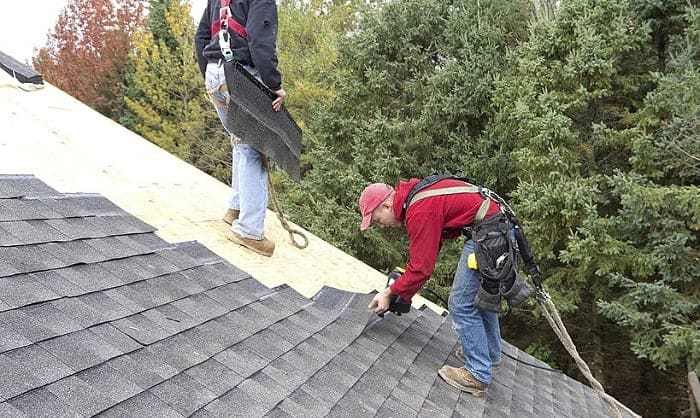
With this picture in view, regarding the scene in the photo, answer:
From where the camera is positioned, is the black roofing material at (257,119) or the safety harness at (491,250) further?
the black roofing material at (257,119)

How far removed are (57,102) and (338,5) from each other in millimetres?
14483

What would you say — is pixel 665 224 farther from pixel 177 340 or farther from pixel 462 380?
pixel 177 340

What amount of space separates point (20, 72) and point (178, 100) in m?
14.9

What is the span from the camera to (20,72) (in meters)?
5.86

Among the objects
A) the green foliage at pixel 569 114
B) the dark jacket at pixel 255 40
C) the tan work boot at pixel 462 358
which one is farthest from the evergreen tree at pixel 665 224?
the dark jacket at pixel 255 40

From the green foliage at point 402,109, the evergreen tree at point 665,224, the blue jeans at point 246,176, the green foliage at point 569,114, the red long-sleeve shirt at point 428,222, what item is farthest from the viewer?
the green foliage at point 402,109

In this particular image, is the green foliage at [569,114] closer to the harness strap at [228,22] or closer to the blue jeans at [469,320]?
the blue jeans at [469,320]

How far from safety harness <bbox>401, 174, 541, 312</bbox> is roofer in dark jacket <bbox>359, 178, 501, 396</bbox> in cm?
2

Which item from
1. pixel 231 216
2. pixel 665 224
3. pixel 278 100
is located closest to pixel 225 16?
pixel 278 100

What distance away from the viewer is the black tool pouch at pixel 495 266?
9.32 feet

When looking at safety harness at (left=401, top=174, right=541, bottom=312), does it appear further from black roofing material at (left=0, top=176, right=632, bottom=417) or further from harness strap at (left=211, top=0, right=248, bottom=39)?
harness strap at (left=211, top=0, right=248, bottom=39)

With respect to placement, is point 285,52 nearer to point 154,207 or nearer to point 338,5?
point 338,5

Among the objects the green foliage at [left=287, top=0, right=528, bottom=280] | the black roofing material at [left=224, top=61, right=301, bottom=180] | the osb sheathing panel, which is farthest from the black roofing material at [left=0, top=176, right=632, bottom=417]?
the green foliage at [left=287, top=0, right=528, bottom=280]

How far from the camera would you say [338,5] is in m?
18.8
